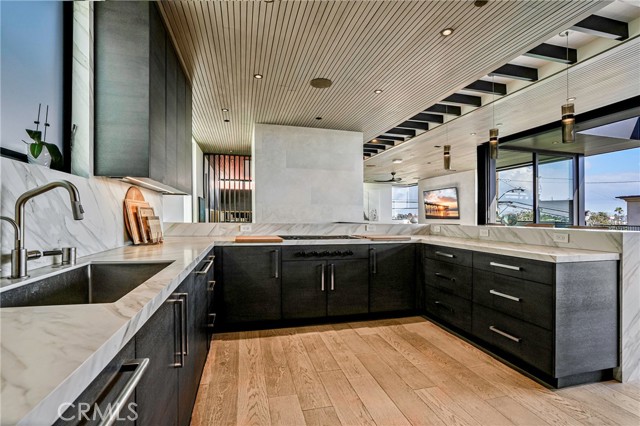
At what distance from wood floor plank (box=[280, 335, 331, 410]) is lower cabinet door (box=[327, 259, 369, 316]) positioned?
1.83 feet

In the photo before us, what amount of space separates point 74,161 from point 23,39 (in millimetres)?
613

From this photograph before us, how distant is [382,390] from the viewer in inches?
75.0

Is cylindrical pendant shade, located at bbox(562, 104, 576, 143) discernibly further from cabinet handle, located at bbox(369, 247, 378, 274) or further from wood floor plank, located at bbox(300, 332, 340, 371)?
wood floor plank, located at bbox(300, 332, 340, 371)

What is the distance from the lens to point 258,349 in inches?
97.8

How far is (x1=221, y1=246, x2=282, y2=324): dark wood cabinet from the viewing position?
281 centimetres

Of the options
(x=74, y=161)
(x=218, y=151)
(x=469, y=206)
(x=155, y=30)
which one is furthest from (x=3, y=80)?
(x=469, y=206)

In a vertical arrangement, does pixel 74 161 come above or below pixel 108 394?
above

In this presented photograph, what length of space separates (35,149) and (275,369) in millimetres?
1894

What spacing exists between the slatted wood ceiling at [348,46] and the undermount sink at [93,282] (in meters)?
1.75

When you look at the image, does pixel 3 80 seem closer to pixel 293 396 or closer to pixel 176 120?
pixel 176 120

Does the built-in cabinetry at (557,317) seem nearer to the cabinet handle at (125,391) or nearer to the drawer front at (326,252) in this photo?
the drawer front at (326,252)

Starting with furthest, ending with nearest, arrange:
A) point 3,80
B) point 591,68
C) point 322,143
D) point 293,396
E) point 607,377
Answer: point 322,143 → point 591,68 → point 607,377 → point 293,396 → point 3,80

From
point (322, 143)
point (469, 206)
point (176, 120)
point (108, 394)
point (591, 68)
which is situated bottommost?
point (108, 394)

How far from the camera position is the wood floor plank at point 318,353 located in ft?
7.23
